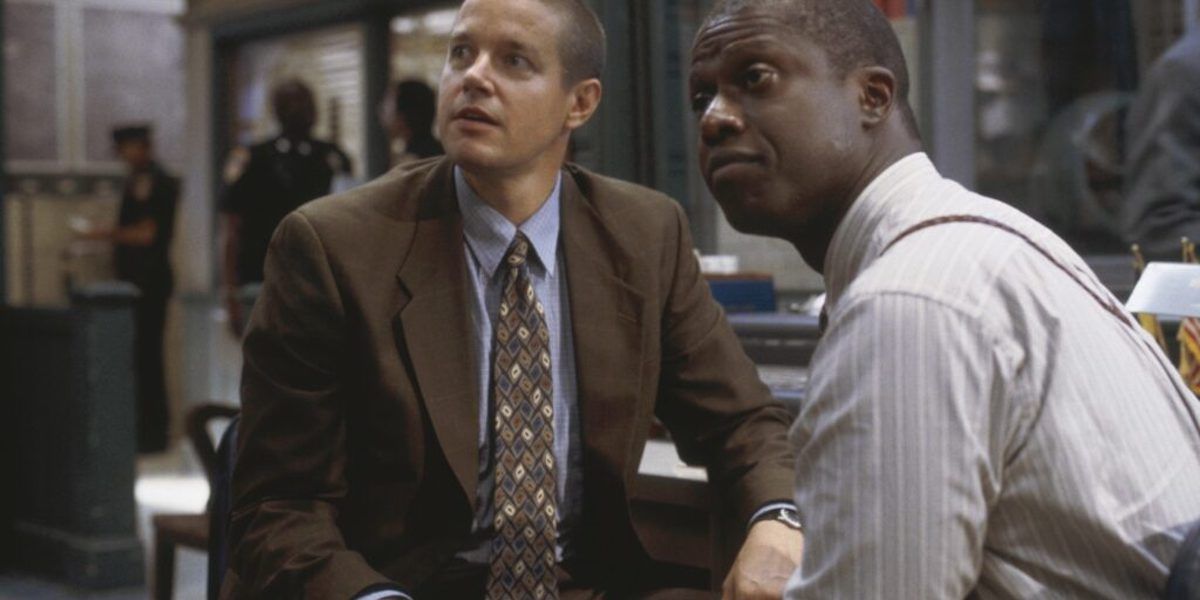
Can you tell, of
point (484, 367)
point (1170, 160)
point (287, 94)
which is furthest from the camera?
point (287, 94)

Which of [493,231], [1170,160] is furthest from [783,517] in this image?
[1170,160]

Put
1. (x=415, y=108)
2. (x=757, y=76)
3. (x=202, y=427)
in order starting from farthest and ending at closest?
(x=415, y=108) < (x=202, y=427) < (x=757, y=76)

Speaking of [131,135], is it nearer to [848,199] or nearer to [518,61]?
[518,61]

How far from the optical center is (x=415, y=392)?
214 cm

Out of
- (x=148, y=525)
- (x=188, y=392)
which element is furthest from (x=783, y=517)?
(x=188, y=392)

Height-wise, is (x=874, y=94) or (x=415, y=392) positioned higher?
(x=874, y=94)

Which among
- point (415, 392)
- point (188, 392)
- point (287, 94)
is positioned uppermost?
point (287, 94)

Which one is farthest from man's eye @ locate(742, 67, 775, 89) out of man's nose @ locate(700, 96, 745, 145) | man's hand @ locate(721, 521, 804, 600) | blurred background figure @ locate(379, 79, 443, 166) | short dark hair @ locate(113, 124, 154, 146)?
short dark hair @ locate(113, 124, 154, 146)

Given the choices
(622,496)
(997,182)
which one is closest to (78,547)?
(997,182)

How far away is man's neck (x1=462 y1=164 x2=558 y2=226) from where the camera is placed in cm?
232

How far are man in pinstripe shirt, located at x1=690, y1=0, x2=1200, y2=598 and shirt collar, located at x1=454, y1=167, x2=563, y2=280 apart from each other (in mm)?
1037

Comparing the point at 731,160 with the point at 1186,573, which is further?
the point at 731,160

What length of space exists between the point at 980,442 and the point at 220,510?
1.59m

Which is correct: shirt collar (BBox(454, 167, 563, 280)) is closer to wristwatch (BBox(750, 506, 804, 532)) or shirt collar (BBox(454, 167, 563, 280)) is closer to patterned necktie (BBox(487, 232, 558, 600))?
patterned necktie (BBox(487, 232, 558, 600))
